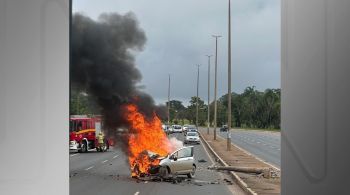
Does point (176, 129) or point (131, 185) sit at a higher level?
point (131, 185)

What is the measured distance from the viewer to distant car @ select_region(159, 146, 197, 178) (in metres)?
21.8

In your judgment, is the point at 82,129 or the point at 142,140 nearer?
the point at 142,140

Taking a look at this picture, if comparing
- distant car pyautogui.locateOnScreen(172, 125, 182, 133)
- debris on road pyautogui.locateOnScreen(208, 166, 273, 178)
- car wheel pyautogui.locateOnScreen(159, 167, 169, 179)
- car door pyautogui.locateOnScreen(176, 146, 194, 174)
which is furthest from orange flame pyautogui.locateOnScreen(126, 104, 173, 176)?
distant car pyautogui.locateOnScreen(172, 125, 182, 133)

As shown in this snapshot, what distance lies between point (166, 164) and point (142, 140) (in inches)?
115

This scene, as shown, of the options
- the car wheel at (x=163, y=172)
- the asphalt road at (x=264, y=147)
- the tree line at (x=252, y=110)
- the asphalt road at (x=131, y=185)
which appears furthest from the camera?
the tree line at (x=252, y=110)

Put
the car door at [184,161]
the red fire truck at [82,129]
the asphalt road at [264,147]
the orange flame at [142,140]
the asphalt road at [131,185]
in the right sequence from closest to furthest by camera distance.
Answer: the asphalt road at [131,185], the car door at [184,161], the orange flame at [142,140], the asphalt road at [264,147], the red fire truck at [82,129]

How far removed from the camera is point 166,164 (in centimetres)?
2178

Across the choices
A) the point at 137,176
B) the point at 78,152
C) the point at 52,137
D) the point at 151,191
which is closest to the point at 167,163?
the point at 137,176

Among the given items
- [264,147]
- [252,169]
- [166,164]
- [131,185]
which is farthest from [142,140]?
[264,147]

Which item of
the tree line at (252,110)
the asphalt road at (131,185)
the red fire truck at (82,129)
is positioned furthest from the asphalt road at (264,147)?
the tree line at (252,110)

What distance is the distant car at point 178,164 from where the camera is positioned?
21.8 metres

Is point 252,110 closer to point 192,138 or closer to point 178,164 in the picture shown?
Result: point 192,138

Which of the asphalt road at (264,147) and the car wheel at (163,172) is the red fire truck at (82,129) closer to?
the asphalt road at (264,147)

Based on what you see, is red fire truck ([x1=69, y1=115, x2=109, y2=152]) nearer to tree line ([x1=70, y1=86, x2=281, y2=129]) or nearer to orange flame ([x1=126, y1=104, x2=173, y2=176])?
orange flame ([x1=126, y1=104, x2=173, y2=176])
